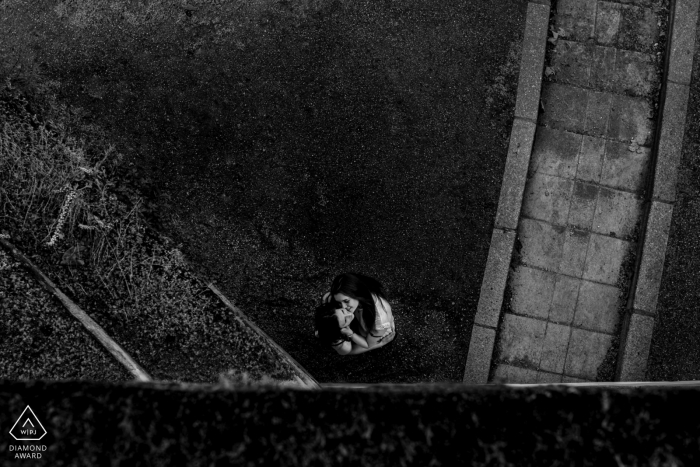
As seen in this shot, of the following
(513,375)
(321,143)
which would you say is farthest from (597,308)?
(321,143)

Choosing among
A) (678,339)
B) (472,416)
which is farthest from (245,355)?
(678,339)

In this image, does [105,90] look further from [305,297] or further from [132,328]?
[305,297]

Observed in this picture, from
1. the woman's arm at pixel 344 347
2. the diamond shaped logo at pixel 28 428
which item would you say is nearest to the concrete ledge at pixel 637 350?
the woman's arm at pixel 344 347

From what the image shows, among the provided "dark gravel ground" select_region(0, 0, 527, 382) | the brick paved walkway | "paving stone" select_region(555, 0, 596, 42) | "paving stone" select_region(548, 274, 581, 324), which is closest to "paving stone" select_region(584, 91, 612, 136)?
the brick paved walkway

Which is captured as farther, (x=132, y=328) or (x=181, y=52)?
(x=181, y=52)

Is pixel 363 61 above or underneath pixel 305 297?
Result: above

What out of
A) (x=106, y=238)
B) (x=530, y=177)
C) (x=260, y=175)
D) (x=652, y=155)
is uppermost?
(x=652, y=155)

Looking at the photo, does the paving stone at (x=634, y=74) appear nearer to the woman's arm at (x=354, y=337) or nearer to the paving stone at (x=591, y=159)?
the paving stone at (x=591, y=159)
